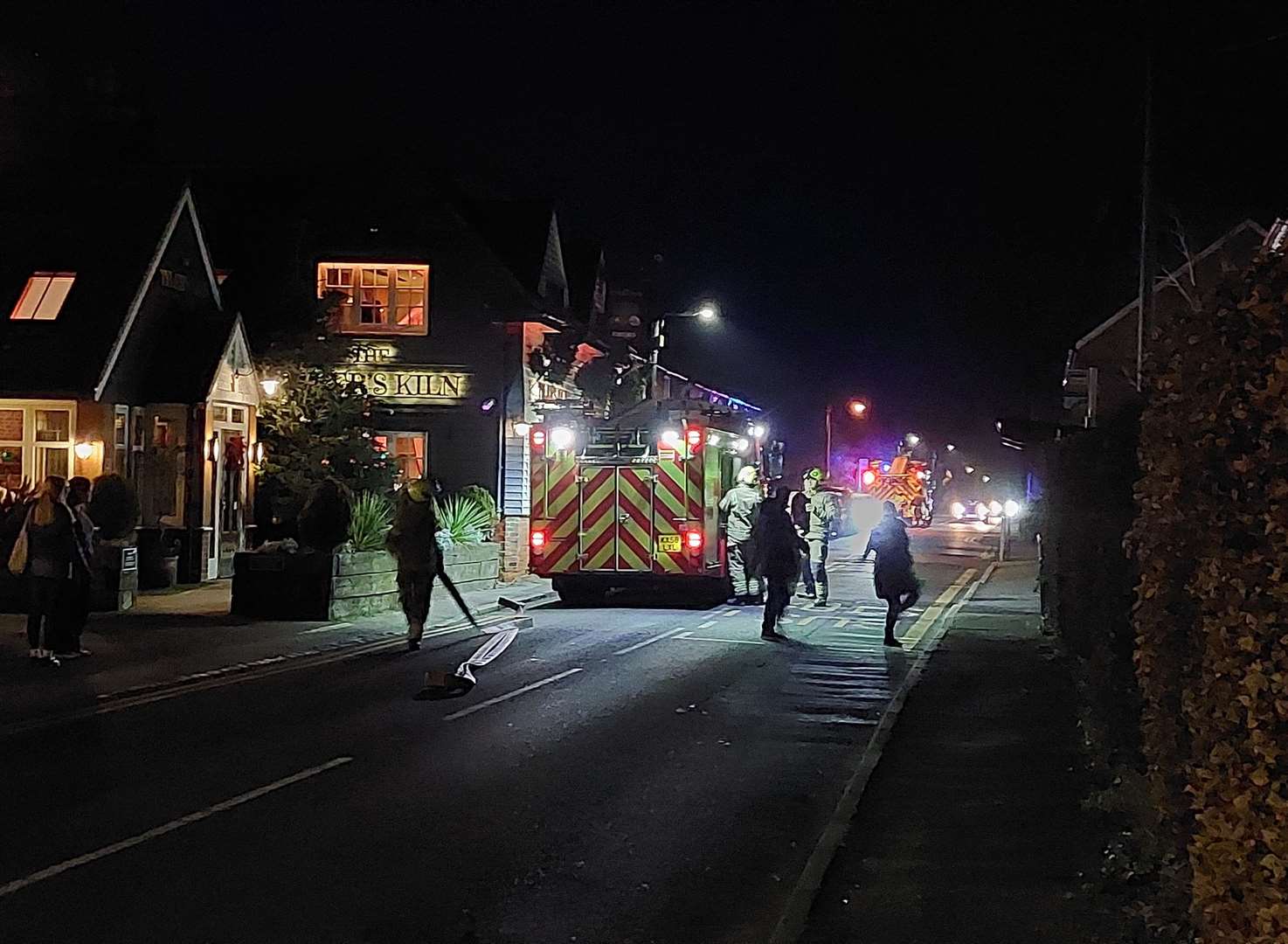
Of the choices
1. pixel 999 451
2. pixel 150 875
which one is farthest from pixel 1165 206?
pixel 999 451

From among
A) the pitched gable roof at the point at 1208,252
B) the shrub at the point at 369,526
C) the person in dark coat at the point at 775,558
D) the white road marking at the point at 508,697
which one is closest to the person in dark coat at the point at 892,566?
the person in dark coat at the point at 775,558

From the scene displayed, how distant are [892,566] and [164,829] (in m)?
10.8

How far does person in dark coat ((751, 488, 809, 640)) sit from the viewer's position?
18188 mm

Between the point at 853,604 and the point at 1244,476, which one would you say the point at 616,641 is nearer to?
the point at 853,604

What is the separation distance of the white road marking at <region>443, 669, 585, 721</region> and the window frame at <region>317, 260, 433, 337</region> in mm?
18916

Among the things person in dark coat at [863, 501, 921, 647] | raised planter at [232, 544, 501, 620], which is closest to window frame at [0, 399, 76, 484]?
raised planter at [232, 544, 501, 620]

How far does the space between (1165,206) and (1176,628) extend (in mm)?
17121

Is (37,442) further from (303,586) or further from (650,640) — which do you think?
(650,640)

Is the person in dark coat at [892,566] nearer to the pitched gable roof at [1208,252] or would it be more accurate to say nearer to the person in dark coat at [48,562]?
the pitched gable roof at [1208,252]

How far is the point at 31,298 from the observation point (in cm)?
2441

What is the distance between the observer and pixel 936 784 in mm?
9805

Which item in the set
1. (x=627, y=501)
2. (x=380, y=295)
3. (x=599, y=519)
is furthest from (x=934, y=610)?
(x=380, y=295)

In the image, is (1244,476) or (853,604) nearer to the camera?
(1244,476)

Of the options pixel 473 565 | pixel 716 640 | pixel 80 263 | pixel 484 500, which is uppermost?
pixel 80 263
